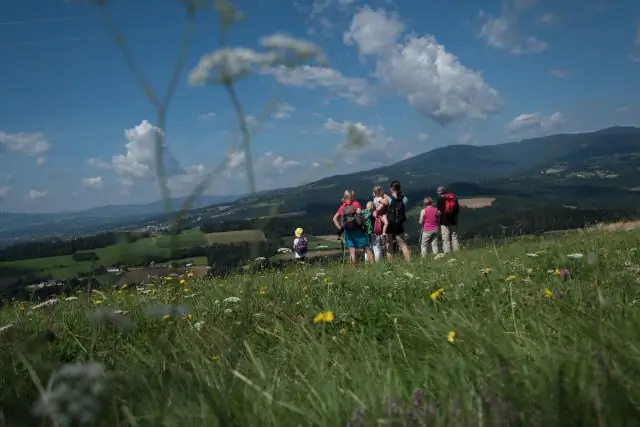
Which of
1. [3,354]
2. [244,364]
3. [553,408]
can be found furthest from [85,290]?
[553,408]

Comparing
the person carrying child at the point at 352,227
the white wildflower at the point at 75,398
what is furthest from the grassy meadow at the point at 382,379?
the person carrying child at the point at 352,227

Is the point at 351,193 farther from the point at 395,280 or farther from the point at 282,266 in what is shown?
the point at 395,280

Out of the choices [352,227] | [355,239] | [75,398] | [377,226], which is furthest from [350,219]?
[75,398]

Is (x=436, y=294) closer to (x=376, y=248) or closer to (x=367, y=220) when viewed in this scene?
(x=376, y=248)

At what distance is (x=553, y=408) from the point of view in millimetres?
1510

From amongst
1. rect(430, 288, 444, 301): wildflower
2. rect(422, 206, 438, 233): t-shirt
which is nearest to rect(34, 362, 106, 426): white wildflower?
rect(430, 288, 444, 301): wildflower

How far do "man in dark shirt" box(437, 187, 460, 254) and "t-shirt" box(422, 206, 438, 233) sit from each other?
0.56 ft

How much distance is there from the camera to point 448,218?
15.4 meters

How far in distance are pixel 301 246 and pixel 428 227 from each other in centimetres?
381

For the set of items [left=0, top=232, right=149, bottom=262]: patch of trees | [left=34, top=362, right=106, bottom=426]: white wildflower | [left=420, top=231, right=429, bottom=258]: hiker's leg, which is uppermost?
[left=0, top=232, right=149, bottom=262]: patch of trees

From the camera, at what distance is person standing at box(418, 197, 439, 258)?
50.6 ft

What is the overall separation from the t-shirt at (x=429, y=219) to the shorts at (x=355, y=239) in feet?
7.86

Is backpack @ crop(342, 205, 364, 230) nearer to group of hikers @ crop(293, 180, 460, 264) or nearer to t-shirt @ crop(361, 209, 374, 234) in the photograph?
group of hikers @ crop(293, 180, 460, 264)

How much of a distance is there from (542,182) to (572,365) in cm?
20176
